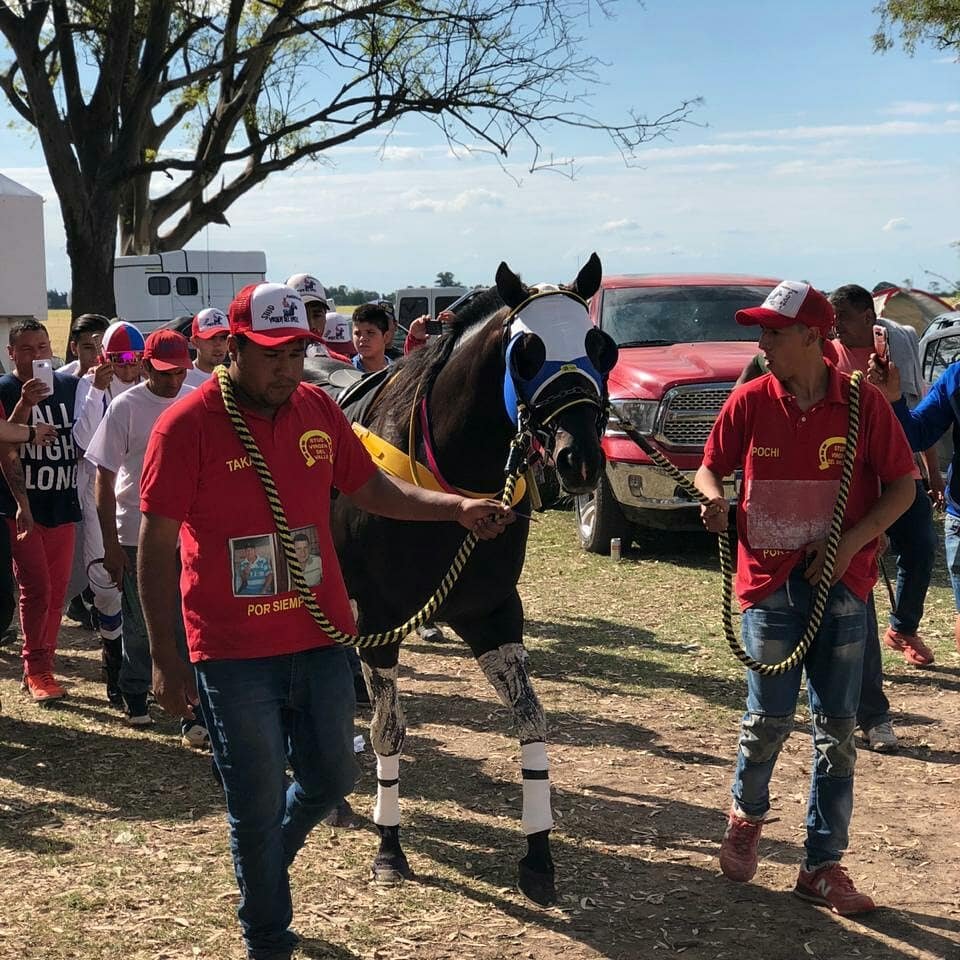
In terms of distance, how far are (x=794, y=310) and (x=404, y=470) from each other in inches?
59.9

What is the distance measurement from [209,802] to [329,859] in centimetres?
91

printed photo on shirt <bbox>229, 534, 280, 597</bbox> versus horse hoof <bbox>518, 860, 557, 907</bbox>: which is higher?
printed photo on shirt <bbox>229, 534, 280, 597</bbox>

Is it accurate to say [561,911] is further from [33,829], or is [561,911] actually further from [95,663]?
[95,663]

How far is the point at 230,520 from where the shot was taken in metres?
3.50

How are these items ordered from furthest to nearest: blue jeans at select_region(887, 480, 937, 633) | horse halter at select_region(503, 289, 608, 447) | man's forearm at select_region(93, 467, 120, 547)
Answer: blue jeans at select_region(887, 480, 937, 633), man's forearm at select_region(93, 467, 120, 547), horse halter at select_region(503, 289, 608, 447)

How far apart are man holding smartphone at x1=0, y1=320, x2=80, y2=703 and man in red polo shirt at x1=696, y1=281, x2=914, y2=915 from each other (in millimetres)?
4229

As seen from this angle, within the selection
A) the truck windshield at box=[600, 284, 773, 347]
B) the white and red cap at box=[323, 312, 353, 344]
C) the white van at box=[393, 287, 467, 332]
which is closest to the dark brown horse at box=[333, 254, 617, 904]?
the white and red cap at box=[323, 312, 353, 344]

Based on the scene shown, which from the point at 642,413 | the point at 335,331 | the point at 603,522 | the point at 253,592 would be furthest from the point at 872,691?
the point at 603,522

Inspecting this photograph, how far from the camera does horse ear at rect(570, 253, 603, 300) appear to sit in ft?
14.7

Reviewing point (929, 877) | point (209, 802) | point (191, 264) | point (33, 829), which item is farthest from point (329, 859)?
point (191, 264)

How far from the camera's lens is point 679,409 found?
10.6m

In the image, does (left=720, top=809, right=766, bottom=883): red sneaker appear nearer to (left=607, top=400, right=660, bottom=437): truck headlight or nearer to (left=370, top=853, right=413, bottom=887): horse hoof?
(left=370, top=853, right=413, bottom=887): horse hoof

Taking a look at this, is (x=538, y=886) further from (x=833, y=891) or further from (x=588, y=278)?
(x=588, y=278)

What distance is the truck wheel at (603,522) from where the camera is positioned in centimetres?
1110
